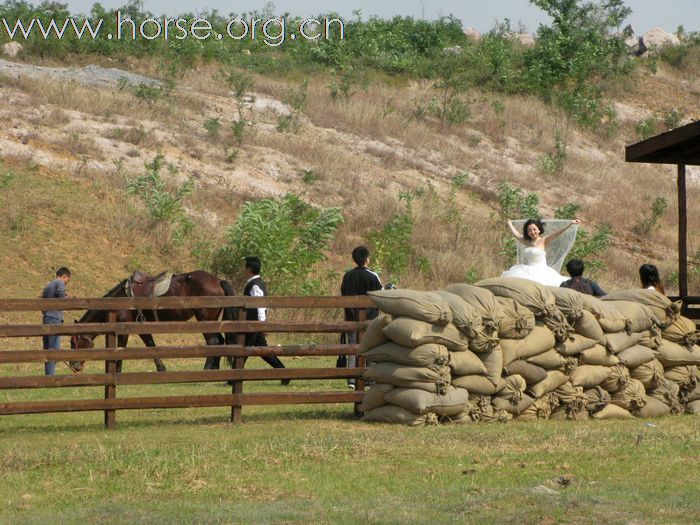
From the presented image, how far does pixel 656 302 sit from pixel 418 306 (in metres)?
3.23

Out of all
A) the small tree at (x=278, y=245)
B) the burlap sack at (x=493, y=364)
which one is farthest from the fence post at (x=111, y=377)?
the small tree at (x=278, y=245)

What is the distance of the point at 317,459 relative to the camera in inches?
388

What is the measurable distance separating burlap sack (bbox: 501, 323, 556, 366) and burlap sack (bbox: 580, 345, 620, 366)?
0.49 meters

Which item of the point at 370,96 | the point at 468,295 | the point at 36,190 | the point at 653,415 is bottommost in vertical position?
the point at 653,415

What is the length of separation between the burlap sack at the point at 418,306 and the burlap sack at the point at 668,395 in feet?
9.34

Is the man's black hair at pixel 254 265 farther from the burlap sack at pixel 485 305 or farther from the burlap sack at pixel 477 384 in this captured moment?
the burlap sack at pixel 477 384

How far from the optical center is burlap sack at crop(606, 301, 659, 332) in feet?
42.3

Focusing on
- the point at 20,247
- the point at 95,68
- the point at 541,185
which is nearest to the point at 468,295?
the point at 20,247

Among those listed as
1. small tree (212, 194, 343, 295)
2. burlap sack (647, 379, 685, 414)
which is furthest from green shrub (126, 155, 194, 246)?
burlap sack (647, 379, 685, 414)

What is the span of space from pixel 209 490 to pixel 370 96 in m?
33.1

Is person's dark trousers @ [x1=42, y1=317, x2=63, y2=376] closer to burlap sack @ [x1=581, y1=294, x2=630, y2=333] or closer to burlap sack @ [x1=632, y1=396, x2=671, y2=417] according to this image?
burlap sack @ [x1=581, y1=294, x2=630, y2=333]

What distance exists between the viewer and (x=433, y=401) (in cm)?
1161

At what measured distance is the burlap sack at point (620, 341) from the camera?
497 inches

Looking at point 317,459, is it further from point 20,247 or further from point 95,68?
point 95,68
